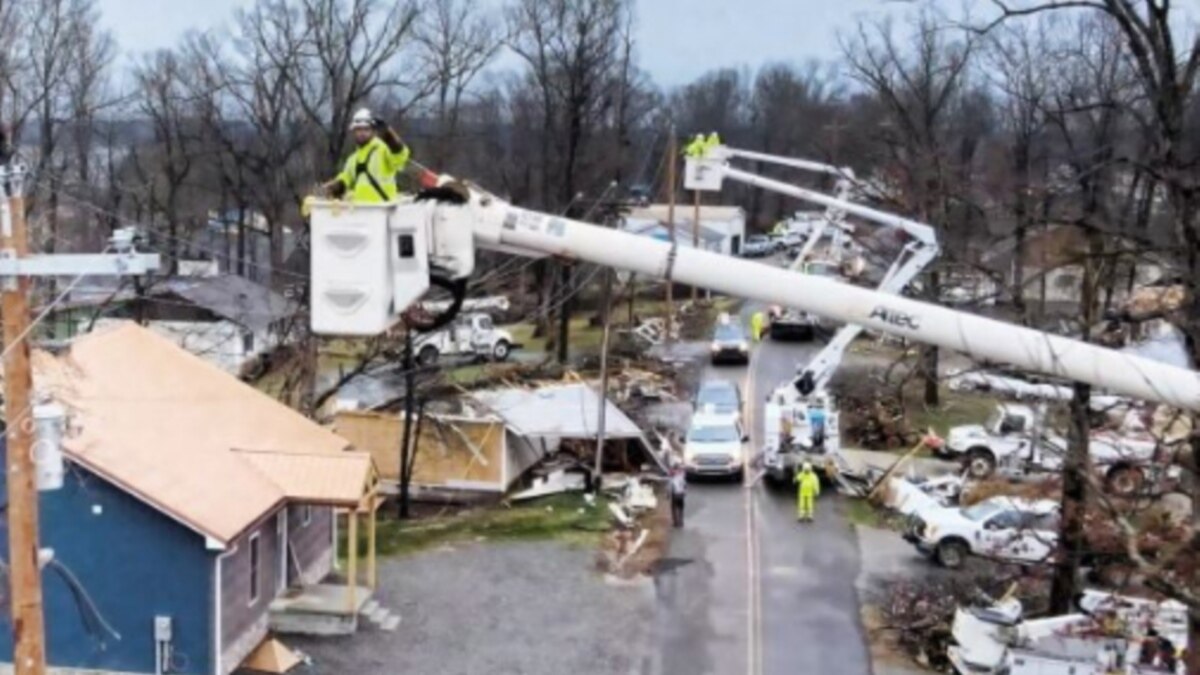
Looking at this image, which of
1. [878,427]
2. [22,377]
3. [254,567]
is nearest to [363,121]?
[22,377]

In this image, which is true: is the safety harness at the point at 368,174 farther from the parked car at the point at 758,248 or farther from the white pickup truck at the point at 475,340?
the parked car at the point at 758,248

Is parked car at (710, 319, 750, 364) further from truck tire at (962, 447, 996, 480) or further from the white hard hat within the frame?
the white hard hat

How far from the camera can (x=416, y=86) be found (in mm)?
56031

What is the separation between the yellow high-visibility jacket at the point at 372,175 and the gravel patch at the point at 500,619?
516 inches

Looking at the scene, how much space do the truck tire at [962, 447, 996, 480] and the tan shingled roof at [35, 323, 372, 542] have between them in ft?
45.4

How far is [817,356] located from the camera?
30.2 metres

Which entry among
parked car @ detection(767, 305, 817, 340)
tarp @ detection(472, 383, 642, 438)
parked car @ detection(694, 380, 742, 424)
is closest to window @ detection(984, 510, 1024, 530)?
parked car @ detection(694, 380, 742, 424)

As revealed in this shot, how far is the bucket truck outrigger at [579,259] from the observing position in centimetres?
789

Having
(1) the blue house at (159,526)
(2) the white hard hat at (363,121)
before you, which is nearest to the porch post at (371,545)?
(1) the blue house at (159,526)

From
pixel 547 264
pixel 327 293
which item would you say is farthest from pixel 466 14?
pixel 327 293

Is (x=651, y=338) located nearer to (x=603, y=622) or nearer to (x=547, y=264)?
(x=547, y=264)

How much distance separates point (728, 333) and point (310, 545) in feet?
75.4

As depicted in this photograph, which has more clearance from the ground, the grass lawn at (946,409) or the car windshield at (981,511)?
the car windshield at (981,511)

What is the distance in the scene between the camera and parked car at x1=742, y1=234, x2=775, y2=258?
77188mm
